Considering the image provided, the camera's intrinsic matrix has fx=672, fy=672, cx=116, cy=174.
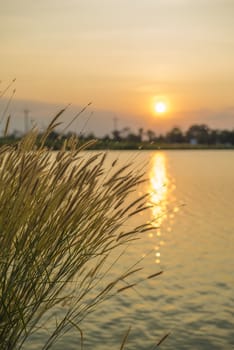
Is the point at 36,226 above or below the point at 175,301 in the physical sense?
above

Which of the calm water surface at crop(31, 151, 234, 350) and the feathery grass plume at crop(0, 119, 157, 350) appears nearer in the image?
the feathery grass plume at crop(0, 119, 157, 350)

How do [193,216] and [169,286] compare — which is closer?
[169,286]

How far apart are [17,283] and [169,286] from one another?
24.4 ft

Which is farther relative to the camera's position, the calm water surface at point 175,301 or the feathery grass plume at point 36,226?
the calm water surface at point 175,301

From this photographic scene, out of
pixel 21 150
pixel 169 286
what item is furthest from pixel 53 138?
pixel 169 286

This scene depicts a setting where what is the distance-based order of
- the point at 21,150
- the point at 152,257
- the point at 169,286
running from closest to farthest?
the point at 21,150 < the point at 169,286 < the point at 152,257

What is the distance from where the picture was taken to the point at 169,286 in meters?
13.6

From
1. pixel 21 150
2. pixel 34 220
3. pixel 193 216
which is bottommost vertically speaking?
pixel 193 216

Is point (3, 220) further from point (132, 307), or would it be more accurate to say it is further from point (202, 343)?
point (132, 307)

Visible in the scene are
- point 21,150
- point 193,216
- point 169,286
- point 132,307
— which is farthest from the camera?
point 193,216

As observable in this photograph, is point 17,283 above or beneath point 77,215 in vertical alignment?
beneath

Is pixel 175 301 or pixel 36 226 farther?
pixel 175 301

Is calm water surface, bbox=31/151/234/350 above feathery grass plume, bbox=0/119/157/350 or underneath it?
underneath

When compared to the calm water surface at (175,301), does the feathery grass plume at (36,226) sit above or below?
above
